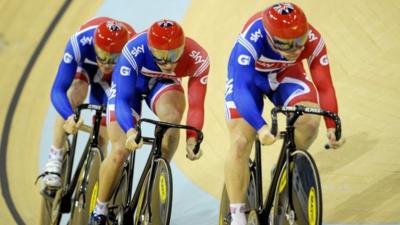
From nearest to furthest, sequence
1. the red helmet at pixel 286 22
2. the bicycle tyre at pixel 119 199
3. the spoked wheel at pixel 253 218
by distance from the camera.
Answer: the red helmet at pixel 286 22, the spoked wheel at pixel 253 218, the bicycle tyre at pixel 119 199

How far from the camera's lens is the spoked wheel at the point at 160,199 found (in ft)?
14.8

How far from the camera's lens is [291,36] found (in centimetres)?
415

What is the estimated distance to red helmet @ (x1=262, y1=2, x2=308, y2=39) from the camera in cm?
415

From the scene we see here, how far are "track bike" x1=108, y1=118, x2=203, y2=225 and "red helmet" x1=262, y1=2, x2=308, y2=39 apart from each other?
72 centimetres

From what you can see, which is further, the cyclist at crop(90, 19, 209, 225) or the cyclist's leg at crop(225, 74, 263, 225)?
the cyclist at crop(90, 19, 209, 225)

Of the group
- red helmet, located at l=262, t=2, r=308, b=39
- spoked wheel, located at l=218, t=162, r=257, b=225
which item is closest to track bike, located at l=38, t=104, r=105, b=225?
spoked wheel, located at l=218, t=162, r=257, b=225

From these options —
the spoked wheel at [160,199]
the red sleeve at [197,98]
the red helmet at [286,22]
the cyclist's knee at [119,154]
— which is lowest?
the spoked wheel at [160,199]

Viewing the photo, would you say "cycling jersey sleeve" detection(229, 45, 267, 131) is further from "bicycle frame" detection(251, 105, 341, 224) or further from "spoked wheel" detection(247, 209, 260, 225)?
"spoked wheel" detection(247, 209, 260, 225)

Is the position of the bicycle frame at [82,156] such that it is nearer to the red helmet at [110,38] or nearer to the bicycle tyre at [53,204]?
the bicycle tyre at [53,204]

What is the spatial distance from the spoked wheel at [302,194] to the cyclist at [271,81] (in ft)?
0.59

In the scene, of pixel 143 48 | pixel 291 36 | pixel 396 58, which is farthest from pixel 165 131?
pixel 396 58

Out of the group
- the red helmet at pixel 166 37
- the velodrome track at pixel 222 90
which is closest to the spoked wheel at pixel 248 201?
the red helmet at pixel 166 37

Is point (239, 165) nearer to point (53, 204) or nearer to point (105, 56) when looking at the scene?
point (105, 56)

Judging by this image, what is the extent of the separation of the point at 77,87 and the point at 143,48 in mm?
1068
